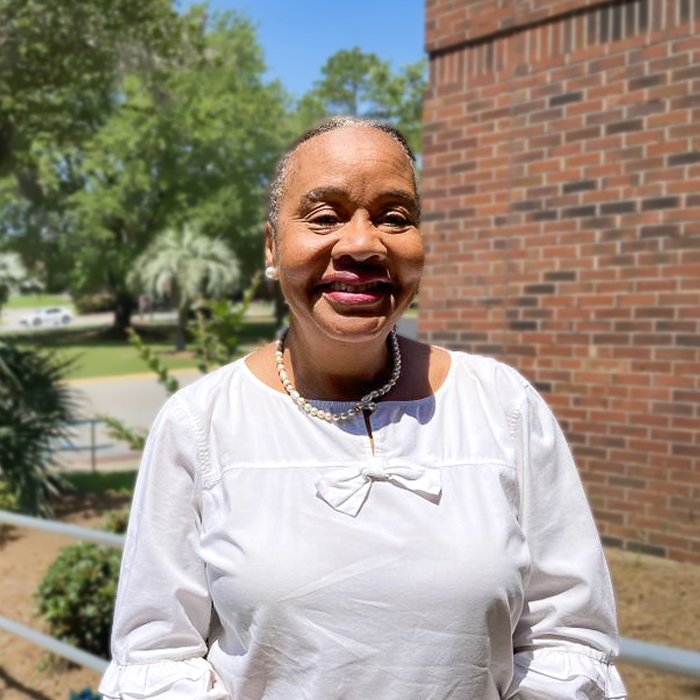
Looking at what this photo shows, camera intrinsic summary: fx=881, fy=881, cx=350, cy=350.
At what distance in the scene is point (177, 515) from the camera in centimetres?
132

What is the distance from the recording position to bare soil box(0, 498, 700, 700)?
12.4ft

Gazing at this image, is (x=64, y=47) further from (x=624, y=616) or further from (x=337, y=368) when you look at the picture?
(x=337, y=368)

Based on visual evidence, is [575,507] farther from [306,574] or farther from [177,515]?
[177,515]

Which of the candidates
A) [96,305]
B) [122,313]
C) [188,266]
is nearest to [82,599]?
[188,266]

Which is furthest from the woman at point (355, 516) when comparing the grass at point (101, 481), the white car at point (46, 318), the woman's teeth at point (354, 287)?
the white car at point (46, 318)

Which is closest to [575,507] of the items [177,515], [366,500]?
[366,500]

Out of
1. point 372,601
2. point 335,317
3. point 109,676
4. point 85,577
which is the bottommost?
point 85,577

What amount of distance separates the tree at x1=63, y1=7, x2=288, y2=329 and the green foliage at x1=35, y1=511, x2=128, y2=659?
101 ft

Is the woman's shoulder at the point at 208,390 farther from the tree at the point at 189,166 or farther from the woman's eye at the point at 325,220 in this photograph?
the tree at the point at 189,166

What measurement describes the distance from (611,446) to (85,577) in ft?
11.4

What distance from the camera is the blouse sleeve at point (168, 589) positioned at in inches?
51.6

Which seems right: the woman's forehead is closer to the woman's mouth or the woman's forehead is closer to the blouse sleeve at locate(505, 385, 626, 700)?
the woman's mouth

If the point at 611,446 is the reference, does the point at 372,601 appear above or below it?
above

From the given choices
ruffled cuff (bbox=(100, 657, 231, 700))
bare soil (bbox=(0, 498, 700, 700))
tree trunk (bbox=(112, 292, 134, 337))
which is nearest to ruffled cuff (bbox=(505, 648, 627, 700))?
ruffled cuff (bbox=(100, 657, 231, 700))
